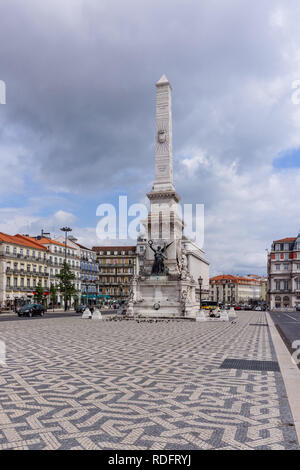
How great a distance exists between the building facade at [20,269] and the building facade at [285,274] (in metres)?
55.5

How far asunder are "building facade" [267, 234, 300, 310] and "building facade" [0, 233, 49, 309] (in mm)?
55533

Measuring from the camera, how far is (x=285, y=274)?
321 feet

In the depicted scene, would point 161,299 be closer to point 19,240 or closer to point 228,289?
point 19,240

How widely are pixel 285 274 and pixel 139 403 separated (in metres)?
97.8

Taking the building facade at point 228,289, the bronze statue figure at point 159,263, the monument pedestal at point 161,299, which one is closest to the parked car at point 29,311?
the monument pedestal at point 161,299

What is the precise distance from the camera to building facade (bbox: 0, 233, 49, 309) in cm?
6172

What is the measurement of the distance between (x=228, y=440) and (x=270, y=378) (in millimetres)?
4032

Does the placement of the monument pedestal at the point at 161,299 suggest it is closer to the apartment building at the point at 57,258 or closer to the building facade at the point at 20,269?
the building facade at the point at 20,269

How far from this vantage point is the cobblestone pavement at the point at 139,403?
4695 millimetres

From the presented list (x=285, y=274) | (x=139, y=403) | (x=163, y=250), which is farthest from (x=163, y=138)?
(x=285, y=274)

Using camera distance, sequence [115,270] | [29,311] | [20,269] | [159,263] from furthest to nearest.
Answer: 1. [115,270]
2. [20,269]
3. [29,311]
4. [159,263]

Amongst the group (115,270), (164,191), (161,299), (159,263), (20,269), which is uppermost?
(164,191)

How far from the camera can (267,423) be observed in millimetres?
5336
